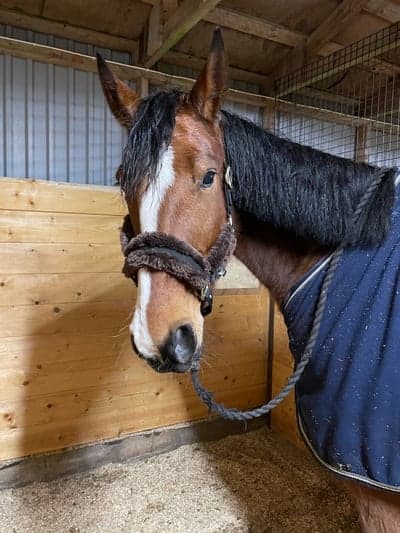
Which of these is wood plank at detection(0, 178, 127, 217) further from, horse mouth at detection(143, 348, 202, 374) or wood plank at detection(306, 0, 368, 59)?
wood plank at detection(306, 0, 368, 59)

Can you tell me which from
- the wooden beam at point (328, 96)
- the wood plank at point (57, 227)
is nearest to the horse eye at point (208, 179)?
the wood plank at point (57, 227)

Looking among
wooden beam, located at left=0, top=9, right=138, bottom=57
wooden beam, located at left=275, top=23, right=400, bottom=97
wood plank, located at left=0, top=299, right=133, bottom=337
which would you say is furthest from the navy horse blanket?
wooden beam, located at left=0, top=9, right=138, bottom=57

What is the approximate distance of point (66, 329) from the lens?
5.77 feet

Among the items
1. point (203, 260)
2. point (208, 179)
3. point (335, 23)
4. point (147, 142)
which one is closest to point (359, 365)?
point (203, 260)

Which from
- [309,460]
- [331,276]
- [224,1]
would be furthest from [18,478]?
[224,1]

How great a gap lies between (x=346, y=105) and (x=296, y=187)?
2.30 meters

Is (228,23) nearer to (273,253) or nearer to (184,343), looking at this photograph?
(273,253)

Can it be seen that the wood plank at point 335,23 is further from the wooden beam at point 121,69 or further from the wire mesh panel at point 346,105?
the wooden beam at point 121,69

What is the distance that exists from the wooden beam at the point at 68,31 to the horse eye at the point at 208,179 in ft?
5.66

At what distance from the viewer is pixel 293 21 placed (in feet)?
6.88

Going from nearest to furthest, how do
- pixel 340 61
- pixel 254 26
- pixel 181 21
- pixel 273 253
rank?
pixel 273 253
pixel 181 21
pixel 254 26
pixel 340 61

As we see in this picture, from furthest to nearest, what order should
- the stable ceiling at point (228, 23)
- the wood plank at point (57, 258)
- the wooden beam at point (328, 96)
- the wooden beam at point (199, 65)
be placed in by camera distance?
1. the wooden beam at point (328, 96)
2. the wooden beam at point (199, 65)
3. the stable ceiling at point (228, 23)
4. the wood plank at point (57, 258)

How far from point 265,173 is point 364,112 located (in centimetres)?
233

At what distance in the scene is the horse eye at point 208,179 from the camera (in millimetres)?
767
